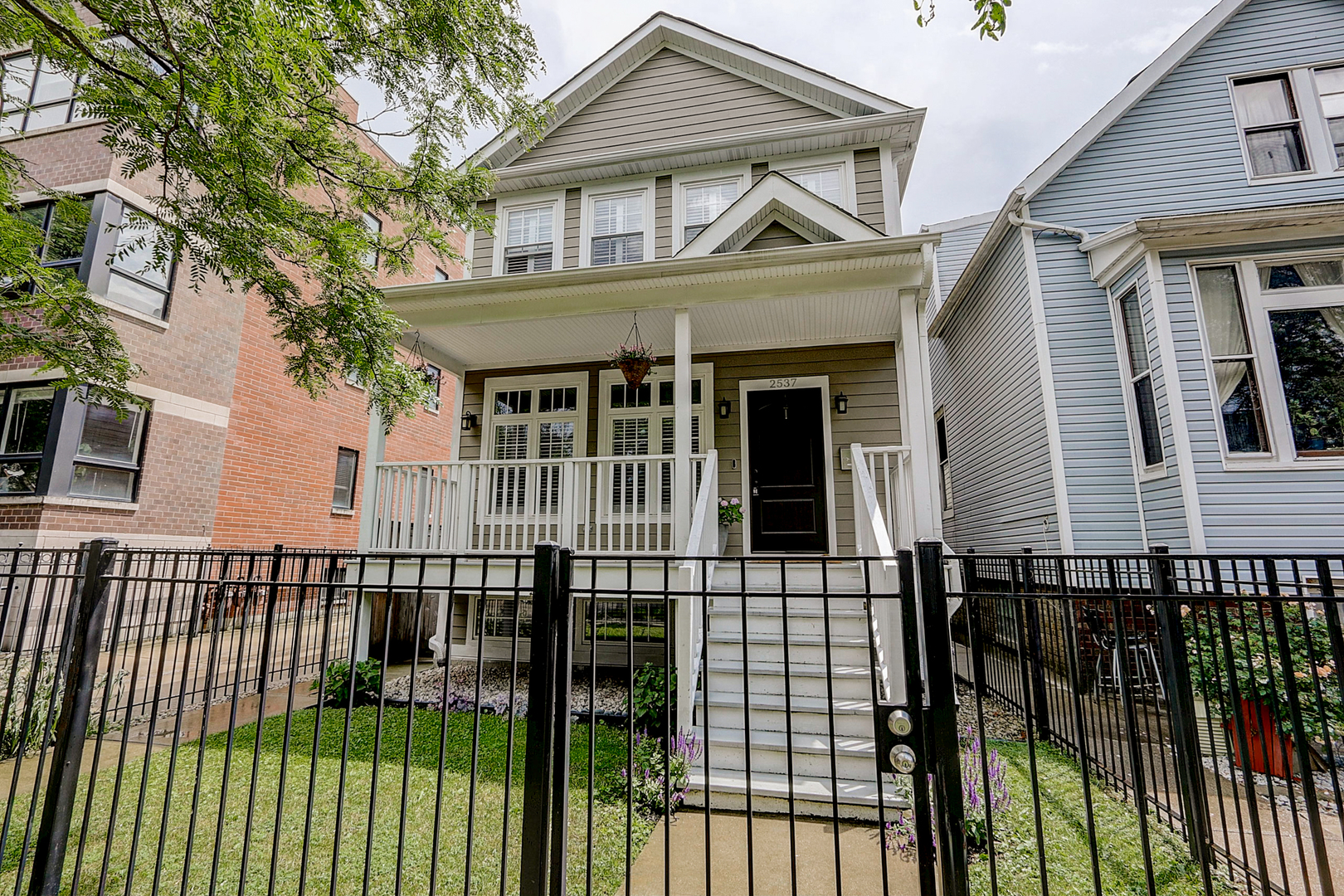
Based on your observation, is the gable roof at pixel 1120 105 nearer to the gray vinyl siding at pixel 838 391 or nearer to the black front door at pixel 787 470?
the gray vinyl siding at pixel 838 391

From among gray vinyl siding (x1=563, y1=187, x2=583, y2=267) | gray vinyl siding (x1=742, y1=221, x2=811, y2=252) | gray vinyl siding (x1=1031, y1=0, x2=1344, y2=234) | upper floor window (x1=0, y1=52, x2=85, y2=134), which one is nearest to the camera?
gray vinyl siding (x1=742, y1=221, x2=811, y2=252)

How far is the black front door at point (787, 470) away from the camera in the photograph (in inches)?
292

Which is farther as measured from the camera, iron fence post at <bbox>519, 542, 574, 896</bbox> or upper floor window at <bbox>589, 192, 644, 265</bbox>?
upper floor window at <bbox>589, 192, 644, 265</bbox>

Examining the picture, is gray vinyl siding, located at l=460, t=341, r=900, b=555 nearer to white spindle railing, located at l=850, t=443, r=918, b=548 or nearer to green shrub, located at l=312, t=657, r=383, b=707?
white spindle railing, located at l=850, t=443, r=918, b=548

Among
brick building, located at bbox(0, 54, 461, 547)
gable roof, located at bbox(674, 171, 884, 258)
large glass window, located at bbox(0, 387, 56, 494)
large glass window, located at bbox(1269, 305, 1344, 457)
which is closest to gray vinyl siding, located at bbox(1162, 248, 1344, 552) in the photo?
large glass window, located at bbox(1269, 305, 1344, 457)

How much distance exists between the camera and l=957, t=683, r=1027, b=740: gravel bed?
213 inches

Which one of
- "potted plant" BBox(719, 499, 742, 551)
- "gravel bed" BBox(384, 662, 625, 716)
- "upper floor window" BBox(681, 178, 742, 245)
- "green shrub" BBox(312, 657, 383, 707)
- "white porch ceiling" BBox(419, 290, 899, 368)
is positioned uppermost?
"upper floor window" BBox(681, 178, 742, 245)

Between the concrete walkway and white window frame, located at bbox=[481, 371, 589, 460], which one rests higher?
white window frame, located at bbox=[481, 371, 589, 460]

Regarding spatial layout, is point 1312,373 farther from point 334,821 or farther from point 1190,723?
point 334,821

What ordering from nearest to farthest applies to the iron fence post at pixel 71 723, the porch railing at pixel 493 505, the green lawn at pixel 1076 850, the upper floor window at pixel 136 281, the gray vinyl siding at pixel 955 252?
the iron fence post at pixel 71 723 → the green lawn at pixel 1076 850 → the porch railing at pixel 493 505 → the upper floor window at pixel 136 281 → the gray vinyl siding at pixel 955 252

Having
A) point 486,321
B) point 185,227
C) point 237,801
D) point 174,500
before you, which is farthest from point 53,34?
point 174,500

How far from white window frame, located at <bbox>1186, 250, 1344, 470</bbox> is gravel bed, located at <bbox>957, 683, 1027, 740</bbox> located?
3.37m

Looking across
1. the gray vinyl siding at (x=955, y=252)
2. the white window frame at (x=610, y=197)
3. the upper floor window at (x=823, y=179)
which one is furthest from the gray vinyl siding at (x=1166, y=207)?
the white window frame at (x=610, y=197)

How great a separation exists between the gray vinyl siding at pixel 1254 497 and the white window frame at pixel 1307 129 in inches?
78.5
